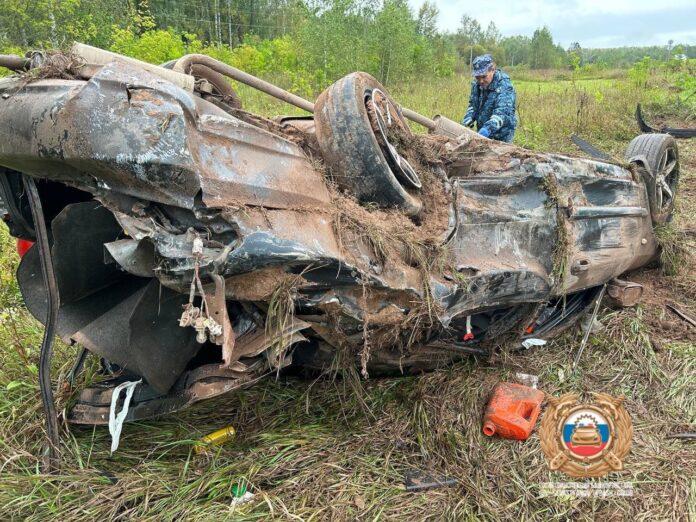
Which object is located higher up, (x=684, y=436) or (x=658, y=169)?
(x=658, y=169)

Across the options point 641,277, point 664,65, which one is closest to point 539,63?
point 664,65

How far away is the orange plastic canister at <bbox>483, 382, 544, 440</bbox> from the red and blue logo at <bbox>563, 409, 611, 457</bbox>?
0.60ft

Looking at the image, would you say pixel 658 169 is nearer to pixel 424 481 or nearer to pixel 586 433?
pixel 586 433

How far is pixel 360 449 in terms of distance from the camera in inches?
96.8

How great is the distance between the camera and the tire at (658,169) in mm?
3512

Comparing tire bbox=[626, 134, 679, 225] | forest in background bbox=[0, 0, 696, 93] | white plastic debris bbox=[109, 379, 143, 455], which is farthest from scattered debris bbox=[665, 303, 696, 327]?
forest in background bbox=[0, 0, 696, 93]

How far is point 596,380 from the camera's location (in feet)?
9.99

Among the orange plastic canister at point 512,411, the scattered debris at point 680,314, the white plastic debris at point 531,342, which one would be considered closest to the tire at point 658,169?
the scattered debris at point 680,314

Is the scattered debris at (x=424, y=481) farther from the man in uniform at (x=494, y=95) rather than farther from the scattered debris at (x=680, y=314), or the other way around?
the man in uniform at (x=494, y=95)

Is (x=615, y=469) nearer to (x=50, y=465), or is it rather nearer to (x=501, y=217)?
(x=501, y=217)

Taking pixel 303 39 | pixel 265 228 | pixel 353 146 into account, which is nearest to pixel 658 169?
pixel 353 146

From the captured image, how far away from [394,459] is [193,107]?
175 cm

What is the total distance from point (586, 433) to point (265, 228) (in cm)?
181

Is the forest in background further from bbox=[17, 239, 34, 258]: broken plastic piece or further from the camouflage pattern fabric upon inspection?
the camouflage pattern fabric
